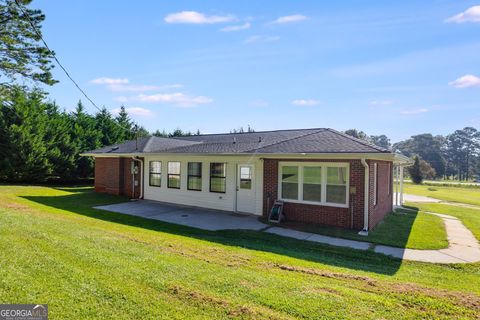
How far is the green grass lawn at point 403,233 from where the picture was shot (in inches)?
331

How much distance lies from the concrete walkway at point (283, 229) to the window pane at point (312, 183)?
161cm

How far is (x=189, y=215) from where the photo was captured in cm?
1180

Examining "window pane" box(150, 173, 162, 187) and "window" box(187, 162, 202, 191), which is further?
"window pane" box(150, 173, 162, 187)

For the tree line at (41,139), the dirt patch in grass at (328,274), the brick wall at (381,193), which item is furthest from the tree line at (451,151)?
the dirt patch in grass at (328,274)

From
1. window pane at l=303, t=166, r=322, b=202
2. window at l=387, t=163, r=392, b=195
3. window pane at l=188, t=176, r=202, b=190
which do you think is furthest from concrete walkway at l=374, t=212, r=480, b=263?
window pane at l=188, t=176, r=202, b=190

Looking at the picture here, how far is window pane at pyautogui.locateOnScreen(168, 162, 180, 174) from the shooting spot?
46.9ft

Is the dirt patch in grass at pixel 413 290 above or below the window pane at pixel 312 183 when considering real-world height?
below

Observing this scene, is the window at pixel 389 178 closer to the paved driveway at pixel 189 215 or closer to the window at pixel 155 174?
the paved driveway at pixel 189 215

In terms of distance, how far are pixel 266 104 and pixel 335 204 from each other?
15075 mm

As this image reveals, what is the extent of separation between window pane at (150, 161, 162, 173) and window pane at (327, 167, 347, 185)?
8.39 metres

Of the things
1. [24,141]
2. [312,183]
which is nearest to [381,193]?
[312,183]

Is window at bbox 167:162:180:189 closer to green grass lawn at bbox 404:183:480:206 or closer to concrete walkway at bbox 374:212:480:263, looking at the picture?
concrete walkway at bbox 374:212:480:263

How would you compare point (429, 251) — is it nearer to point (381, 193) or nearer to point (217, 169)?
point (381, 193)

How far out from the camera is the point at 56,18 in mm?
10586
